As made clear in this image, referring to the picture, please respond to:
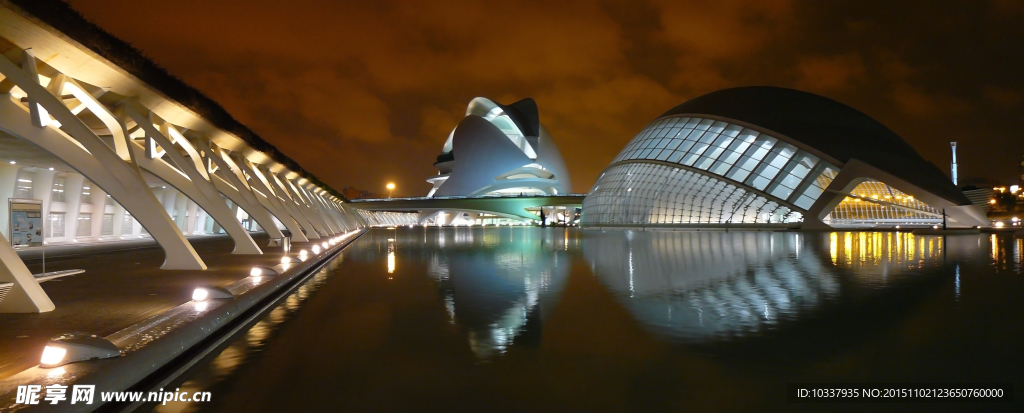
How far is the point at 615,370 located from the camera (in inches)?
171

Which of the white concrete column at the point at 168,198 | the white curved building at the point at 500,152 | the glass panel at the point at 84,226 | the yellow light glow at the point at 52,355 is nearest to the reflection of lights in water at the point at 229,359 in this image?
the yellow light glow at the point at 52,355

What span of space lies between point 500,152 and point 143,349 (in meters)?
76.4

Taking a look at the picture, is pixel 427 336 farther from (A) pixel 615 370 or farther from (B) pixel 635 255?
(B) pixel 635 255

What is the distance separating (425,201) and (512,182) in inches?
443

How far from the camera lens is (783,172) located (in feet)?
114

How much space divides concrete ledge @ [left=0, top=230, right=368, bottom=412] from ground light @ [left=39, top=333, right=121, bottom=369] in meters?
0.07

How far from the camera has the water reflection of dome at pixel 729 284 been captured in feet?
20.6

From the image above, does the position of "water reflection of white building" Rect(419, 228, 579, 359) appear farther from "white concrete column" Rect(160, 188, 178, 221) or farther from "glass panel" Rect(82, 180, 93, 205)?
"white concrete column" Rect(160, 188, 178, 221)

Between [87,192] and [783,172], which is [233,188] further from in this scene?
[783,172]

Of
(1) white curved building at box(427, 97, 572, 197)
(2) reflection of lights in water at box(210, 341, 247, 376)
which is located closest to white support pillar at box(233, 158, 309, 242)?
(2) reflection of lights in water at box(210, 341, 247, 376)

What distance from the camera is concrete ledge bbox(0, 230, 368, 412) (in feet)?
11.9

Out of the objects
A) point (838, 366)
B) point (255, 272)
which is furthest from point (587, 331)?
point (255, 272)

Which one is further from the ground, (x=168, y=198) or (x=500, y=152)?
(x=500, y=152)

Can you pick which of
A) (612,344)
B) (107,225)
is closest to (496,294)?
(612,344)
